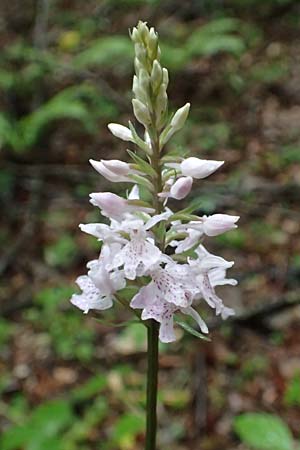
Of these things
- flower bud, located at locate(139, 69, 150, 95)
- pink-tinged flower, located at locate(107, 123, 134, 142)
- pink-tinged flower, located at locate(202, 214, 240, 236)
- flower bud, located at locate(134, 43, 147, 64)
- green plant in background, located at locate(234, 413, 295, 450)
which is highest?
flower bud, located at locate(134, 43, 147, 64)

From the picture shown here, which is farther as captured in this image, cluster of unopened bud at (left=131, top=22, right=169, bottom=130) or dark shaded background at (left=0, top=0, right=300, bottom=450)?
dark shaded background at (left=0, top=0, right=300, bottom=450)

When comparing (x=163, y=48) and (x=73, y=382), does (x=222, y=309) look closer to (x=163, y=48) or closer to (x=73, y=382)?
(x=73, y=382)

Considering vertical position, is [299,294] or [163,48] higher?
[163,48]

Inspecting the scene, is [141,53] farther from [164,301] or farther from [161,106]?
[164,301]

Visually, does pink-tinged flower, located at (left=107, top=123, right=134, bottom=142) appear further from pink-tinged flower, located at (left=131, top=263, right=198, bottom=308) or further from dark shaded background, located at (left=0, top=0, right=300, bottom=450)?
dark shaded background, located at (left=0, top=0, right=300, bottom=450)

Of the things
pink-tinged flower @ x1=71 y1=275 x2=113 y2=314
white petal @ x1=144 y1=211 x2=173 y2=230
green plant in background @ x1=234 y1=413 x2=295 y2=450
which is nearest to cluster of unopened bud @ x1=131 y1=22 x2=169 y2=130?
white petal @ x1=144 y1=211 x2=173 y2=230

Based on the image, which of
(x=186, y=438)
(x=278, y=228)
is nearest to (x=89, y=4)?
(x=278, y=228)
